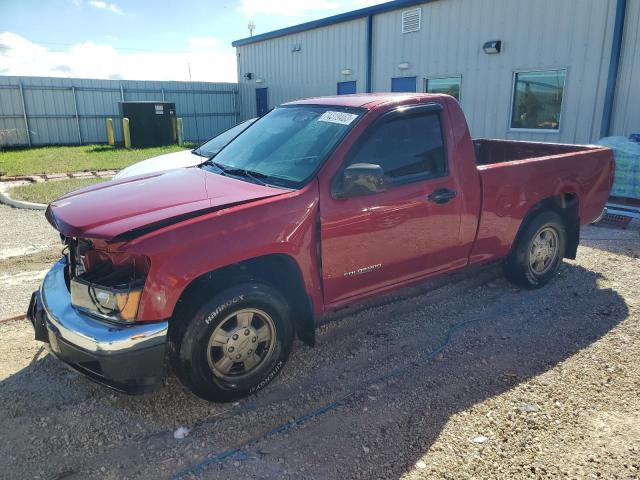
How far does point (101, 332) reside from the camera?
106 inches

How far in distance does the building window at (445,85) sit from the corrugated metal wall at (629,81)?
384cm

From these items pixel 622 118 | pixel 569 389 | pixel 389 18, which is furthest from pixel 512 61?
pixel 569 389

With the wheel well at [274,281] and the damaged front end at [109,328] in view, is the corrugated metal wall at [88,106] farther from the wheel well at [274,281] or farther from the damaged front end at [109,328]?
the wheel well at [274,281]

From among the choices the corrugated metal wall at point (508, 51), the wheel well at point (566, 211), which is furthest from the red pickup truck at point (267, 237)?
the corrugated metal wall at point (508, 51)

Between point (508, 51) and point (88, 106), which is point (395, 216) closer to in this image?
point (508, 51)

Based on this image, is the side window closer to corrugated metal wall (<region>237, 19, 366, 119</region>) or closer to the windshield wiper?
the windshield wiper

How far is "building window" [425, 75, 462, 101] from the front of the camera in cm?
1241

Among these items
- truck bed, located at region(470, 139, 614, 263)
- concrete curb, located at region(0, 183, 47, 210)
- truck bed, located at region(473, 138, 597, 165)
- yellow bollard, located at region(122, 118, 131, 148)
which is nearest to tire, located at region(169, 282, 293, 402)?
truck bed, located at region(470, 139, 614, 263)

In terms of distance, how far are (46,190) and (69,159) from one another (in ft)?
20.3

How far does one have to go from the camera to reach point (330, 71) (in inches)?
657

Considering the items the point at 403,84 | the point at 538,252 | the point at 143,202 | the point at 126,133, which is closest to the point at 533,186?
the point at 538,252

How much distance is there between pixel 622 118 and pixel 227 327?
9.28 metres

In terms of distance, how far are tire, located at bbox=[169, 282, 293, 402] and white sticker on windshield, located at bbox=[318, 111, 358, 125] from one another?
1.38m

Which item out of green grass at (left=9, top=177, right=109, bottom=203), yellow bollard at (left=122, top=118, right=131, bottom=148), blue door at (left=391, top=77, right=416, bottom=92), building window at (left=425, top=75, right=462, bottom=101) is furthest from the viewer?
yellow bollard at (left=122, top=118, right=131, bottom=148)
